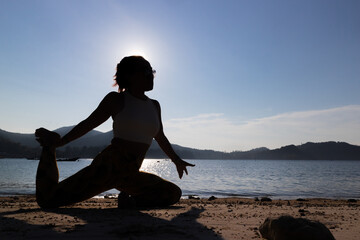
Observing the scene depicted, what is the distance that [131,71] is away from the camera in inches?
173

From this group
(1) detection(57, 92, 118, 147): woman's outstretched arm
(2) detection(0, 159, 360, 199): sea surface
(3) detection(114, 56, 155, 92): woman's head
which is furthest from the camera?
(2) detection(0, 159, 360, 199): sea surface

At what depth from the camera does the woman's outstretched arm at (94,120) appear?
162 inches

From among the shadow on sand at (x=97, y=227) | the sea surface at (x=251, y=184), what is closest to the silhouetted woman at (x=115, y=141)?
the shadow on sand at (x=97, y=227)

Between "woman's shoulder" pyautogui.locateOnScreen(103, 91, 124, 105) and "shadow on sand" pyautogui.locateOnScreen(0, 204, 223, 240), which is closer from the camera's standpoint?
"shadow on sand" pyautogui.locateOnScreen(0, 204, 223, 240)

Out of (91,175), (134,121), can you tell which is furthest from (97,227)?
(134,121)

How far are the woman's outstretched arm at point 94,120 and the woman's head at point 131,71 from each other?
36 cm

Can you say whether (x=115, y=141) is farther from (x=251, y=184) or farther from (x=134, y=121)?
(x=251, y=184)

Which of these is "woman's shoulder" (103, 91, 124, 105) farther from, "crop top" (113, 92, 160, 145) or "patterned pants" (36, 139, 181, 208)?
"patterned pants" (36, 139, 181, 208)

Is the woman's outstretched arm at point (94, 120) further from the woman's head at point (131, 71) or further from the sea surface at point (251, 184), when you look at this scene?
the sea surface at point (251, 184)

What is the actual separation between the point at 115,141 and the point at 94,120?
44cm

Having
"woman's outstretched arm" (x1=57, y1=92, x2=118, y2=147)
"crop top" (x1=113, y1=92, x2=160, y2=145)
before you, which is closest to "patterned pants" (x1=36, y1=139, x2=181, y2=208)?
"crop top" (x1=113, y1=92, x2=160, y2=145)

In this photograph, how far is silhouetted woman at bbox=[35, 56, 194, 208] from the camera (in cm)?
414

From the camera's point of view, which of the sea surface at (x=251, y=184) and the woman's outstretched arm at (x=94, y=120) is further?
the sea surface at (x=251, y=184)

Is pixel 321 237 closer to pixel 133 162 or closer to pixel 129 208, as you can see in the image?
pixel 133 162
